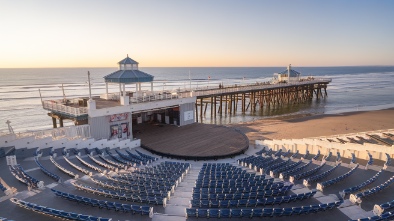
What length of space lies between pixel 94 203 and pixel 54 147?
10.1m

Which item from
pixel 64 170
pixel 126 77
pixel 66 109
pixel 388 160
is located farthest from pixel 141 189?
pixel 126 77

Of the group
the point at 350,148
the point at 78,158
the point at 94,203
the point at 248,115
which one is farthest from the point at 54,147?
the point at 248,115

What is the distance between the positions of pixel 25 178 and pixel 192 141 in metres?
12.7

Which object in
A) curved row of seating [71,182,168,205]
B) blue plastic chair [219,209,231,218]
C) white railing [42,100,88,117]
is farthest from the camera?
white railing [42,100,88,117]

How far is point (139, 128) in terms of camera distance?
26.5 metres

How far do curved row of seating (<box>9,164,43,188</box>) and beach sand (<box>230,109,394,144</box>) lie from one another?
22.2 meters

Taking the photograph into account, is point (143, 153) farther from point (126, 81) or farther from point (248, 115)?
point (248, 115)

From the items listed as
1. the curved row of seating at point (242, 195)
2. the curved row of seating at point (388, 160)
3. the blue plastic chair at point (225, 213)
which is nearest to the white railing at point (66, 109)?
the curved row of seating at point (242, 195)

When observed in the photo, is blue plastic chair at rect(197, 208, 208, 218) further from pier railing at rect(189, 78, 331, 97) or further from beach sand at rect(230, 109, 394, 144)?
pier railing at rect(189, 78, 331, 97)

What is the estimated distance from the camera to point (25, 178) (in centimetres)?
1227

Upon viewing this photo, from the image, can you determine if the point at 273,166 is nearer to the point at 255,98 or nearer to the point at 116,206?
the point at 116,206

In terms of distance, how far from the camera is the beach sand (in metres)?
31.9

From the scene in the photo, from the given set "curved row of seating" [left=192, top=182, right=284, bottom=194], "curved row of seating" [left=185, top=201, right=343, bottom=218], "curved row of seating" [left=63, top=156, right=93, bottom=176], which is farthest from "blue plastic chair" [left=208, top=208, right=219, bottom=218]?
"curved row of seating" [left=63, top=156, right=93, bottom=176]

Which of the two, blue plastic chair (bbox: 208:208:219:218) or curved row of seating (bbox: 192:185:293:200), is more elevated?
blue plastic chair (bbox: 208:208:219:218)
